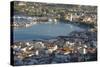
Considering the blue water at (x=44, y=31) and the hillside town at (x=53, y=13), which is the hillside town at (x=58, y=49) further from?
the hillside town at (x=53, y=13)

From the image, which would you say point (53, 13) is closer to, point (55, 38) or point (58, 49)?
point (55, 38)

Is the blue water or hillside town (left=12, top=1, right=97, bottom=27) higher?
hillside town (left=12, top=1, right=97, bottom=27)

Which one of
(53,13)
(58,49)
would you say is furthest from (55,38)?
(53,13)

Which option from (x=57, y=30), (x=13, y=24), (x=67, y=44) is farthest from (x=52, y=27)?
(x=13, y=24)

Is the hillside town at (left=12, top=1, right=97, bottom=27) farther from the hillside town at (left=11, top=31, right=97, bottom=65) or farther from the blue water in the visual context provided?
the hillside town at (left=11, top=31, right=97, bottom=65)

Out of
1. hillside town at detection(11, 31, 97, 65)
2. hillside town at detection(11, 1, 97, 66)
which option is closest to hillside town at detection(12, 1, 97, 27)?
hillside town at detection(11, 1, 97, 66)

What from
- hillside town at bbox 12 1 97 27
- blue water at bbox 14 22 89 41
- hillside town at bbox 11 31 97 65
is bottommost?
hillside town at bbox 11 31 97 65
